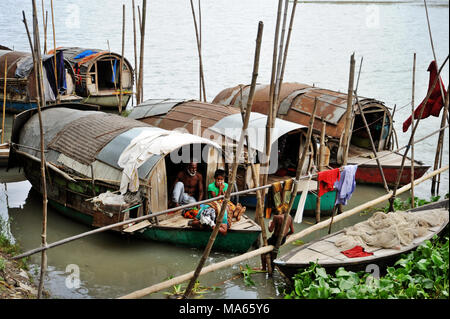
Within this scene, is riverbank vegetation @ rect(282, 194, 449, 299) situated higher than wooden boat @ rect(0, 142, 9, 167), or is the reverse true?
wooden boat @ rect(0, 142, 9, 167)

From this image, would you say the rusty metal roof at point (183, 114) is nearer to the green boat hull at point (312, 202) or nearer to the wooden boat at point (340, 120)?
the wooden boat at point (340, 120)

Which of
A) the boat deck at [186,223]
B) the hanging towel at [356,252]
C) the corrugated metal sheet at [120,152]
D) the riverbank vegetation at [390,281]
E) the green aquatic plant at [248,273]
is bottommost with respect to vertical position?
the green aquatic plant at [248,273]

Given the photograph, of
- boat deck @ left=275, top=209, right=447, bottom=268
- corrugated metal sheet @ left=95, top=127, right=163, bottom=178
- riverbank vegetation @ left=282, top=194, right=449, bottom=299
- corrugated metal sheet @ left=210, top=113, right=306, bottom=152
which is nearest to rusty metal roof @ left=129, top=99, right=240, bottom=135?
corrugated metal sheet @ left=210, top=113, right=306, bottom=152

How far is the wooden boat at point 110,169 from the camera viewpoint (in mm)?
6617

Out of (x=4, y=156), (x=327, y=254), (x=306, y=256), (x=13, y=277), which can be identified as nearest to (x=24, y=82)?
(x=4, y=156)

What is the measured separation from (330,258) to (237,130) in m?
3.69

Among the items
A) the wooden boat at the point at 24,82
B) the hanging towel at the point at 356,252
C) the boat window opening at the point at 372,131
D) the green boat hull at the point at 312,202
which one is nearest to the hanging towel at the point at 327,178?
the hanging towel at the point at 356,252

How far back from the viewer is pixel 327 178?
22.3ft

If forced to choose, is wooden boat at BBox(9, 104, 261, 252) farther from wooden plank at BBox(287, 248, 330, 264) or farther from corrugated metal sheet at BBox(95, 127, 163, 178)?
wooden plank at BBox(287, 248, 330, 264)

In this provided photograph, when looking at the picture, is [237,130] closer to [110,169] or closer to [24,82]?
[110,169]

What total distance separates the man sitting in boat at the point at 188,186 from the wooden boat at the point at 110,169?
0.22 metres

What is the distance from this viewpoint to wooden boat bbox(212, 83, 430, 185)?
9.77 meters

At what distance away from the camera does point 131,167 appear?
6656mm

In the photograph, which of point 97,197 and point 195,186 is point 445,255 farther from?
point 97,197
